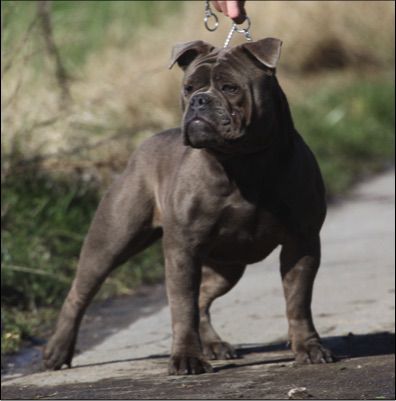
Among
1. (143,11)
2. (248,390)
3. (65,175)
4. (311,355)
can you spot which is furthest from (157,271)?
(143,11)

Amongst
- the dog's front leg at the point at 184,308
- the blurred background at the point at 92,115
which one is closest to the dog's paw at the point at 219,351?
the dog's front leg at the point at 184,308

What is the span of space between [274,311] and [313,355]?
1620 mm

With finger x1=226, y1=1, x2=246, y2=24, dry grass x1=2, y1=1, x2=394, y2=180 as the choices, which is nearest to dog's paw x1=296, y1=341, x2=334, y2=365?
finger x1=226, y1=1, x2=246, y2=24

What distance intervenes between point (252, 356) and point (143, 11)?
26.3 ft

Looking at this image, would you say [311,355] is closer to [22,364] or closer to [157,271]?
[22,364]

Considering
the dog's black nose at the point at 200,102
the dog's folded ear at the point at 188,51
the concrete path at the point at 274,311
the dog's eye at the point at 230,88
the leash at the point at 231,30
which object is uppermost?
the leash at the point at 231,30

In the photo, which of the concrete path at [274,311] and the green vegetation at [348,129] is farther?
the green vegetation at [348,129]

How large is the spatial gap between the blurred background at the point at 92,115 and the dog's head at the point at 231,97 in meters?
2.14

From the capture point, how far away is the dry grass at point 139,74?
8.83 metres

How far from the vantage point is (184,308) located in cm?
543

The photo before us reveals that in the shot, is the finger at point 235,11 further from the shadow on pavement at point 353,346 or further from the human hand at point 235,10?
the shadow on pavement at point 353,346

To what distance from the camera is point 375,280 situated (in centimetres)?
774

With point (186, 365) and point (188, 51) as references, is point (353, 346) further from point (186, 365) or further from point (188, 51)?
point (188, 51)

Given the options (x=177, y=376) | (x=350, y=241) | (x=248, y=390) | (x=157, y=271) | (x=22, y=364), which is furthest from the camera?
(x=350, y=241)
